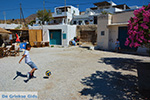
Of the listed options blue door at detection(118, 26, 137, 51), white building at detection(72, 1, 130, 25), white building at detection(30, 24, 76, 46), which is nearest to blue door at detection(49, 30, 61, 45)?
white building at detection(30, 24, 76, 46)

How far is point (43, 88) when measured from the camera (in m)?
4.46

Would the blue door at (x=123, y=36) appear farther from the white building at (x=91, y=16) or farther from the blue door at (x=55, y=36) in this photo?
the white building at (x=91, y=16)

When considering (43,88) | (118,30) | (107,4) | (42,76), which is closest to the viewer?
(43,88)

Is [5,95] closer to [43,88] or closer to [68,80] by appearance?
[43,88]

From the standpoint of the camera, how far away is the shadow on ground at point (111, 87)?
389 centimetres

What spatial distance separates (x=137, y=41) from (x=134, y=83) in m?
1.65

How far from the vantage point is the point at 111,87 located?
177 inches

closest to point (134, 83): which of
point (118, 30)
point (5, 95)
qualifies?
point (5, 95)

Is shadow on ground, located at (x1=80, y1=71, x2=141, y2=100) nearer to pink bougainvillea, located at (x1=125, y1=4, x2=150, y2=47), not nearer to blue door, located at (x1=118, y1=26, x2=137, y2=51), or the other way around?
pink bougainvillea, located at (x1=125, y1=4, x2=150, y2=47)

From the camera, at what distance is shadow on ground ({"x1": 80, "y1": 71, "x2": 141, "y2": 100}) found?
389cm

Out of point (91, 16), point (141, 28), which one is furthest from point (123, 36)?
point (91, 16)

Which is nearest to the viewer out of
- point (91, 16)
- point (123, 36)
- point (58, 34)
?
point (123, 36)

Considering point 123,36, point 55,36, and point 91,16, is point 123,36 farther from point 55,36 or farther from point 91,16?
point 91,16

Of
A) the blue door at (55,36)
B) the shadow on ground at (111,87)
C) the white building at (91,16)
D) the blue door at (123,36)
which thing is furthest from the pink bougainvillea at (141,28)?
the white building at (91,16)
